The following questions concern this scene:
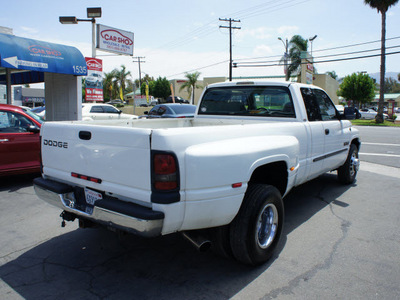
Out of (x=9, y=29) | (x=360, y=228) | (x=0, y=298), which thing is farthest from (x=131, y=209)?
(x=9, y=29)

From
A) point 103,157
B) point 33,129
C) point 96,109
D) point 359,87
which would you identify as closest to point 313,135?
point 103,157

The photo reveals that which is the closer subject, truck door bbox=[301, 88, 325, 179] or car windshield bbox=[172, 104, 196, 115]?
truck door bbox=[301, 88, 325, 179]

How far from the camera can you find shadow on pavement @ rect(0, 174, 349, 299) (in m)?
2.83

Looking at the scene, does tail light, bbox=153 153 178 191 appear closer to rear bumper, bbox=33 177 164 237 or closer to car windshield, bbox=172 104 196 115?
rear bumper, bbox=33 177 164 237

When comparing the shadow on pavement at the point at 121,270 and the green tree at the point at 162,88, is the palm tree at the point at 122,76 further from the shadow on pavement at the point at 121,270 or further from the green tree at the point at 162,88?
the shadow on pavement at the point at 121,270

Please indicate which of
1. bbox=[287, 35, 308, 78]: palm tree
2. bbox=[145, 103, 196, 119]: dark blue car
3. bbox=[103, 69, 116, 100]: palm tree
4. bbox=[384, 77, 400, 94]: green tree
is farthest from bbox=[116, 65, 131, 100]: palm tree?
bbox=[384, 77, 400, 94]: green tree

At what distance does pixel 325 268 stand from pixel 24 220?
3863 mm

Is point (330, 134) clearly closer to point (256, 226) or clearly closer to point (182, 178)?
point (256, 226)

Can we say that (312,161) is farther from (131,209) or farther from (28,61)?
(28,61)

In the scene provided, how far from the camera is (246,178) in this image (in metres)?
2.88

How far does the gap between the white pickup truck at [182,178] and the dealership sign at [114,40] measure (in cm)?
1971

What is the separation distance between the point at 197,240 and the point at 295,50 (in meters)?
38.3

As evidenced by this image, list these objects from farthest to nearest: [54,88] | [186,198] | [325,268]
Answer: [54,88] → [325,268] → [186,198]

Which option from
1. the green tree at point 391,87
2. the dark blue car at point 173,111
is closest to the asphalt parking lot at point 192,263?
the dark blue car at point 173,111
